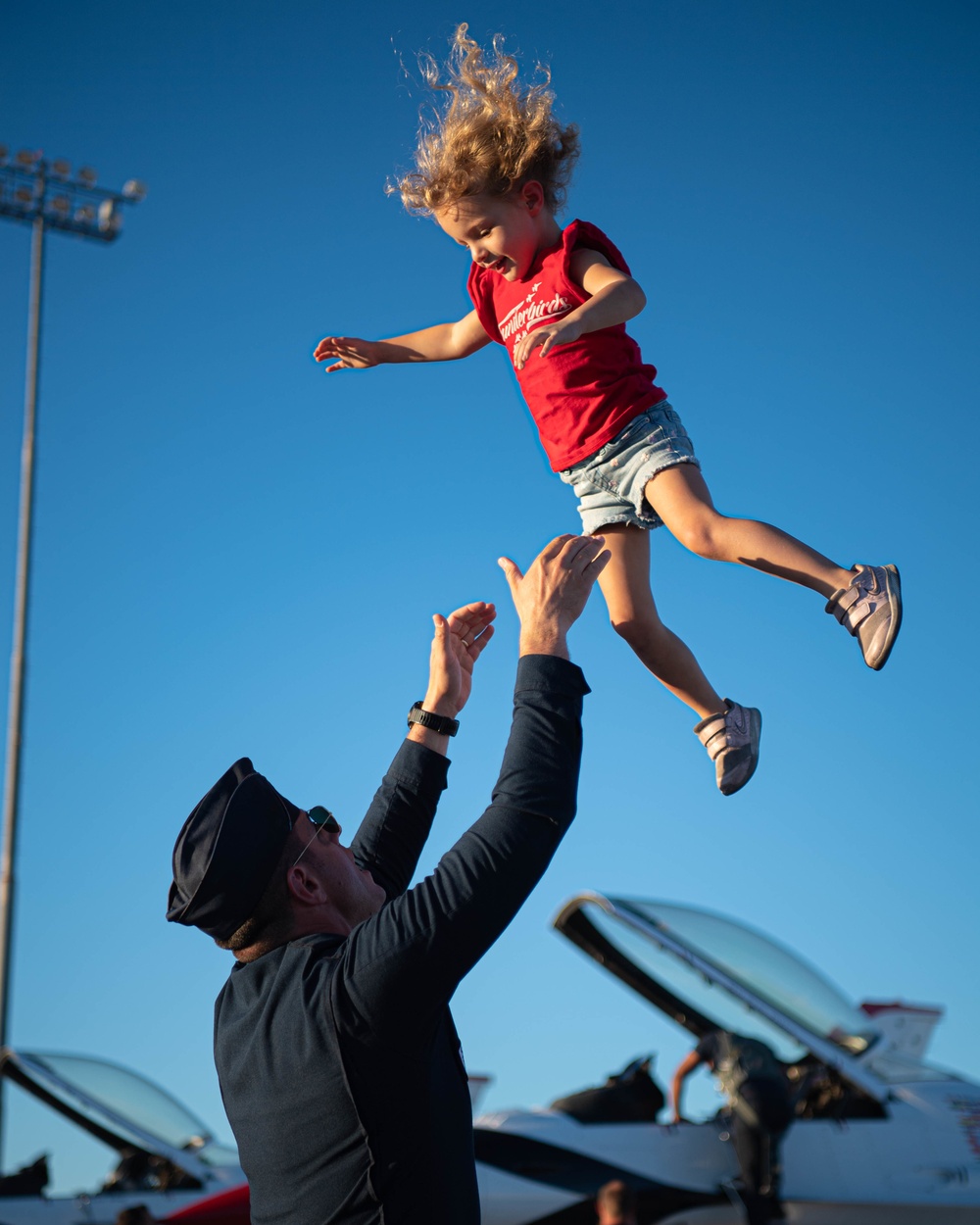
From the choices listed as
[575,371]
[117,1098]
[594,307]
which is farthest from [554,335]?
[117,1098]

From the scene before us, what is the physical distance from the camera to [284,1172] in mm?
2705

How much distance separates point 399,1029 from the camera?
2.54m

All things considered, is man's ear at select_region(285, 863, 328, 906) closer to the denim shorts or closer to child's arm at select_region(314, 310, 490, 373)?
the denim shorts

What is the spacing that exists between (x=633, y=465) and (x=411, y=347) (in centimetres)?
109

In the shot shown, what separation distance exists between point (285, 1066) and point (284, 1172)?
0.25 meters

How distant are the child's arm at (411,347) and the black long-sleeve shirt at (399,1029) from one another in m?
1.57

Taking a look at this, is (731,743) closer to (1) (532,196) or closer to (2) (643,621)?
(2) (643,621)

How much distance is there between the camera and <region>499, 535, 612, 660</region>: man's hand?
2814mm

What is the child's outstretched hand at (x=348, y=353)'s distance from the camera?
4105 mm

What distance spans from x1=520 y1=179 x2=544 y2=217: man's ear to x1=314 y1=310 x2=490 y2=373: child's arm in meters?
0.52

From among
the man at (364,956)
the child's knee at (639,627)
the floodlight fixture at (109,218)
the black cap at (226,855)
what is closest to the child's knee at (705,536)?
the child's knee at (639,627)

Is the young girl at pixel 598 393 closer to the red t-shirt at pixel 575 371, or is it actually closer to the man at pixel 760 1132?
the red t-shirt at pixel 575 371

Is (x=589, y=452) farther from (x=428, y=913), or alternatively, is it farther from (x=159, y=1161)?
(x=159, y=1161)

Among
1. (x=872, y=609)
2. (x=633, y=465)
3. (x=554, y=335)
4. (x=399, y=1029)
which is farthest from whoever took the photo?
(x=633, y=465)
